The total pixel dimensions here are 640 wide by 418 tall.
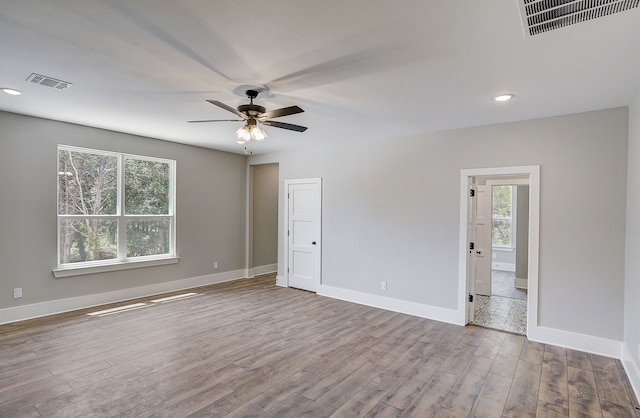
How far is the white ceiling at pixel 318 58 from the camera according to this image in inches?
74.4

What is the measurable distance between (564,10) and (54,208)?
18.9 feet

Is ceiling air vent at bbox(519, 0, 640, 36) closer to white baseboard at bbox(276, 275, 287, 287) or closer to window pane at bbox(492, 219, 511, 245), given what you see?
white baseboard at bbox(276, 275, 287, 287)

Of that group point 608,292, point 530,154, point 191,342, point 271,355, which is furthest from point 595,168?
point 191,342

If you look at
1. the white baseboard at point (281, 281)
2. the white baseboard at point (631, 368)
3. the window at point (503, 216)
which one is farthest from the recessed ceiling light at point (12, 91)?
the window at point (503, 216)

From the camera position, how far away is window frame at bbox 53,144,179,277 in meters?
4.54

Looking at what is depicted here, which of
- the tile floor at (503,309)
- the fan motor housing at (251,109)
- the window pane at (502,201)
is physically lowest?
the tile floor at (503,309)

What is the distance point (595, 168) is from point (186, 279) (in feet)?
20.5

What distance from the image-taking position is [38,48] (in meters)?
2.34

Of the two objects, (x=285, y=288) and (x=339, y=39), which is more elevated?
(x=339, y=39)

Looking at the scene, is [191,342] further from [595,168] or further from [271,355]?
[595,168]

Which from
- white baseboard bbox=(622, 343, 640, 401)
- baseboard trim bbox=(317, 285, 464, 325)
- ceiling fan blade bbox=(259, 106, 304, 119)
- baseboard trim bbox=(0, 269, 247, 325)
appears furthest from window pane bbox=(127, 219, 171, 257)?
white baseboard bbox=(622, 343, 640, 401)

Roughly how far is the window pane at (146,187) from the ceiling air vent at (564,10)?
217 inches

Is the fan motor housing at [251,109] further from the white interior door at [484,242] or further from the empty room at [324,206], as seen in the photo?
the white interior door at [484,242]

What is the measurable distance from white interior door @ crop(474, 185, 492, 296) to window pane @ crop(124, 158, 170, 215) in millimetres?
5615
